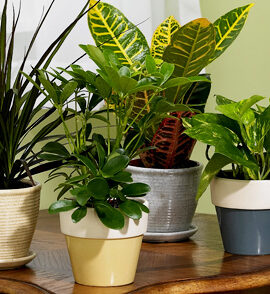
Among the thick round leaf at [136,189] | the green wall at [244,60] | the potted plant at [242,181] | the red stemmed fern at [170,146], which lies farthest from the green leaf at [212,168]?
the green wall at [244,60]

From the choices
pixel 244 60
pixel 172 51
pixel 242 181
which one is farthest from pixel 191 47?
pixel 244 60

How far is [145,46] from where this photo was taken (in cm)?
123

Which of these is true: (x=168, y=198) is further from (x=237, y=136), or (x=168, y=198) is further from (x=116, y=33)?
(x=116, y=33)

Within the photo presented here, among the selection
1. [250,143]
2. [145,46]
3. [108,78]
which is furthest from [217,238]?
[108,78]

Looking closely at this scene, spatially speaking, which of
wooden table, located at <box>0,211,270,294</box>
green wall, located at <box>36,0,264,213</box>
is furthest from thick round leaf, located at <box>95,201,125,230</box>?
green wall, located at <box>36,0,264,213</box>

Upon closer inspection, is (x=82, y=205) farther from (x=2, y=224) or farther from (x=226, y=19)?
(x=226, y=19)

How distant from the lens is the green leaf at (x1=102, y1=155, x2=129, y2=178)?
2.79 ft

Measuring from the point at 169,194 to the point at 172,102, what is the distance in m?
0.18

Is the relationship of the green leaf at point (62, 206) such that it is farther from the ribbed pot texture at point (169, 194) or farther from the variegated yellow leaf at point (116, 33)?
the variegated yellow leaf at point (116, 33)

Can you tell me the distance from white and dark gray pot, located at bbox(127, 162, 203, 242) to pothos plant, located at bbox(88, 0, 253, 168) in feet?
0.13

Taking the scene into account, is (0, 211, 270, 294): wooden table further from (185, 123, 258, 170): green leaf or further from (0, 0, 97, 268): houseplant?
(185, 123, 258, 170): green leaf

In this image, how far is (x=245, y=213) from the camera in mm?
1067

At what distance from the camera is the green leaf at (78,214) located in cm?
84

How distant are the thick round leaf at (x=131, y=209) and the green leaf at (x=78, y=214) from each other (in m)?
0.05
